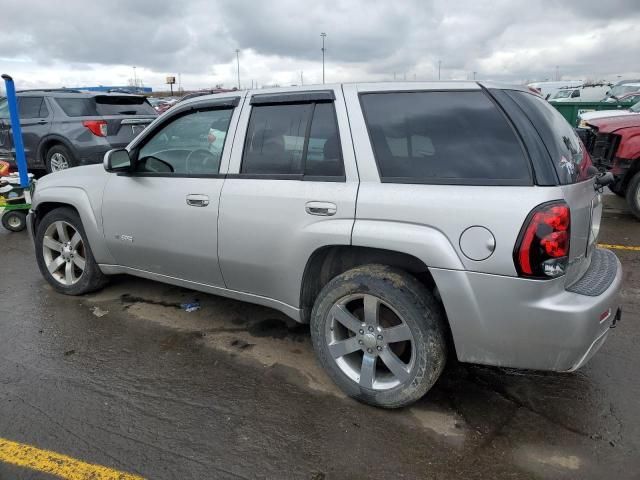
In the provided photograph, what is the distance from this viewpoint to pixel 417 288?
2.69 metres

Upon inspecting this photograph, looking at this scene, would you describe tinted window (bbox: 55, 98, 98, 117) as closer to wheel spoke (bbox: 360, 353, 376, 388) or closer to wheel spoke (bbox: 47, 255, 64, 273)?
wheel spoke (bbox: 47, 255, 64, 273)

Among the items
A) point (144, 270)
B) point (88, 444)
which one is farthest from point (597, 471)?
point (144, 270)

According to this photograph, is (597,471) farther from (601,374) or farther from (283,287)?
(283,287)

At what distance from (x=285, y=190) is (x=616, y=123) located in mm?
6325

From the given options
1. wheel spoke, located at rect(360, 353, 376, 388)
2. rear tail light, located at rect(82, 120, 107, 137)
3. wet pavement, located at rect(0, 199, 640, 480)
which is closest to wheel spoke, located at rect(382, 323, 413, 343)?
wheel spoke, located at rect(360, 353, 376, 388)

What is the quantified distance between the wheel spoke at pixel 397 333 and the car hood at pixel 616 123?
19.9 feet

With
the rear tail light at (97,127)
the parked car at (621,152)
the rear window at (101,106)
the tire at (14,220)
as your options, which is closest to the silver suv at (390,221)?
the tire at (14,220)

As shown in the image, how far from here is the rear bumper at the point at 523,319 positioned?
7.86 ft

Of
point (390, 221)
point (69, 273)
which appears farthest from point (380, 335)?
point (69, 273)

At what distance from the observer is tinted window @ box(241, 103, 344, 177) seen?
3014 mm

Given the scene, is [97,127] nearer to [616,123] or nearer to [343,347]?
[343,347]

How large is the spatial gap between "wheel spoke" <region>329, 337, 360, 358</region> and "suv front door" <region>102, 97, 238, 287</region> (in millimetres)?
1003

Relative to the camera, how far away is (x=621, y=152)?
6938 mm

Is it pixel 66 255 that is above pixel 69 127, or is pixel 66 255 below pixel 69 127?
below
